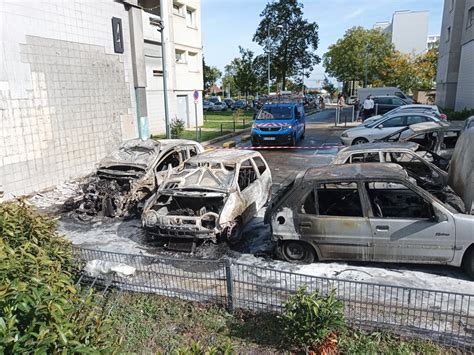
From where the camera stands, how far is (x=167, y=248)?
6684mm

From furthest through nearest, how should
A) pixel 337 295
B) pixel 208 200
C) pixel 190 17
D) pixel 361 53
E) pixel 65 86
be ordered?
1. pixel 361 53
2. pixel 190 17
3. pixel 65 86
4. pixel 208 200
5. pixel 337 295

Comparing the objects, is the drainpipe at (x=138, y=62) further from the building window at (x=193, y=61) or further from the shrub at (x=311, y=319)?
the shrub at (x=311, y=319)

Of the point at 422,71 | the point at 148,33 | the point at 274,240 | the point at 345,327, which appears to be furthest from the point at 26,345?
the point at 422,71

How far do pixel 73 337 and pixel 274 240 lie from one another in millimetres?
3871

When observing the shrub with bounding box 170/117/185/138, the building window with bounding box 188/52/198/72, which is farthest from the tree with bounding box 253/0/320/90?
the shrub with bounding box 170/117/185/138

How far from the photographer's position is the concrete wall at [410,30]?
302 ft

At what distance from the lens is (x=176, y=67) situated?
2525cm

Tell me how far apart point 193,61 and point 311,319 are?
26170 mm

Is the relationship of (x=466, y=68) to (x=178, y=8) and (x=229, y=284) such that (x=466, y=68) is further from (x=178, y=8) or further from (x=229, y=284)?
(x=229, y=284)

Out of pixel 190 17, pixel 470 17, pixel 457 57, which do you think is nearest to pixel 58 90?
pixel 190 17

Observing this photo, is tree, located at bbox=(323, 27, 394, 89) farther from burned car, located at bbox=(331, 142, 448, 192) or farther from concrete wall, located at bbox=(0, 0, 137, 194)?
burned car, located at bbox=(331, 142, 448, 192)

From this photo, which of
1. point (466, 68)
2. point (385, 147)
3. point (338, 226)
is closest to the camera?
point (338, 226)

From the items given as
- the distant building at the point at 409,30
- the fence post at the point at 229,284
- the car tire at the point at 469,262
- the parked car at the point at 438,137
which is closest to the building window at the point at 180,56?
the parked car at the point at 438,137

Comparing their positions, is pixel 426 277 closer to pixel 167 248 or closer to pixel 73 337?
pixel 167 248
